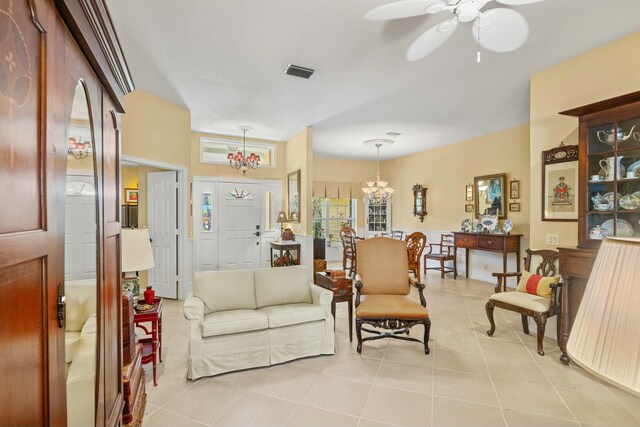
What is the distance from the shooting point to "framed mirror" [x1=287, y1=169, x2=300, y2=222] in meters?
6.11

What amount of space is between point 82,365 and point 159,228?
4648mm

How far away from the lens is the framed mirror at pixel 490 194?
6.04 meters

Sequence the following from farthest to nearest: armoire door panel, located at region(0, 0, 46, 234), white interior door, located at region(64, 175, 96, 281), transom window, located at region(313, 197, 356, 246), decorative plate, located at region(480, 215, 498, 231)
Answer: transom window, located at region(313, 197, 356, 246), decorative plate, located at region(480, 215, 498, 231), white interior door, located at region(64, 175, 96, 281), armoire door panel, located at region(0, 0, 46, 234)

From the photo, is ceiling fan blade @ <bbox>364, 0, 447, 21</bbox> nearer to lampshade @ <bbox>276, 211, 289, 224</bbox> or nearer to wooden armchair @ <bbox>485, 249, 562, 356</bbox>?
wooden armchair @ <bbox>485, 249, 562, 356</bbox>

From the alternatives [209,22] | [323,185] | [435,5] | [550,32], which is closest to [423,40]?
[435,5]

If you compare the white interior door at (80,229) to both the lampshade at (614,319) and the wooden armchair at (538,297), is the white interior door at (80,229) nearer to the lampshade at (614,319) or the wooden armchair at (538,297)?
the lampshade at (614,319)

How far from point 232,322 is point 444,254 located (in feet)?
18.8

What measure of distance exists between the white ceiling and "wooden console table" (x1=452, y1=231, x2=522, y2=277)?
2.01m

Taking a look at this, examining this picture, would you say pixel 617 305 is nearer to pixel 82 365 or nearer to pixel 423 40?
pixel 82 365

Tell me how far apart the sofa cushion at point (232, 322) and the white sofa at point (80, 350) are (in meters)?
1.54

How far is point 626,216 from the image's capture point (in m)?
2.67

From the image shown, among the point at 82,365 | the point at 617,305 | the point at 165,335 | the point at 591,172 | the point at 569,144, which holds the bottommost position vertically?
the point at 165,335

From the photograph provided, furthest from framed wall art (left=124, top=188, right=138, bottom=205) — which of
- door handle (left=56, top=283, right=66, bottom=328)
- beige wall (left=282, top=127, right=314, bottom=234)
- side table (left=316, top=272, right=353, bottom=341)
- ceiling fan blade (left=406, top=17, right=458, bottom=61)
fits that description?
door handle (left=56, top=283, right=66, bottom=328)

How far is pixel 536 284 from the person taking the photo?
11.0ft
